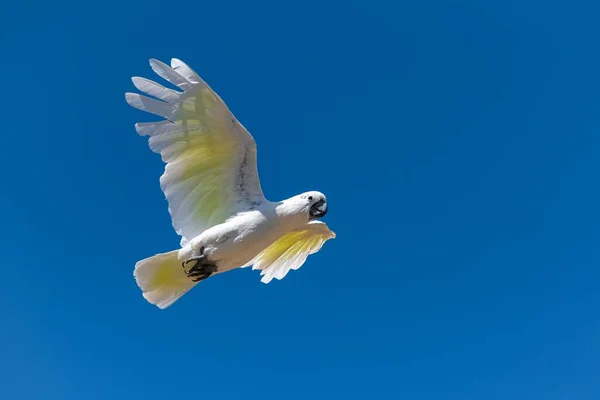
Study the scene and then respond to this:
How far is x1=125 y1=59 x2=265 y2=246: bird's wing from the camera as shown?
9.84 m

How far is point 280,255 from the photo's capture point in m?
13.0

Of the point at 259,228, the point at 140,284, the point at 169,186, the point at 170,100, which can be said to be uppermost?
the point at 170,100

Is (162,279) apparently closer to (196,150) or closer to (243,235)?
(243,235)

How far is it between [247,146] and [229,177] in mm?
711

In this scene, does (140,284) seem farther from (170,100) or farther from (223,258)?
(170,100)

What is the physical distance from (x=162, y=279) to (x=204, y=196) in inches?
64.6

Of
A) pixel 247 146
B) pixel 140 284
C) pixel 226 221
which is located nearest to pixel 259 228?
pixel 226 221

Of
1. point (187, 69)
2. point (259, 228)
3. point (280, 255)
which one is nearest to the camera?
point (187, 69)

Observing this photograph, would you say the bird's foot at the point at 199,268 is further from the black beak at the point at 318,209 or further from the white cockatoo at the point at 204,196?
the black beak at the point at 318,209

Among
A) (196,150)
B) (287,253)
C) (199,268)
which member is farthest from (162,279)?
(287,253)

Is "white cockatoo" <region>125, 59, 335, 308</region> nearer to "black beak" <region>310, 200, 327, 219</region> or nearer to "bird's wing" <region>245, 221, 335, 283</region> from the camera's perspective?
"black beak" <region>310, 200, 327, 219</region>

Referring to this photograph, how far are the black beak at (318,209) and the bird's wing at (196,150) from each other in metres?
0.95

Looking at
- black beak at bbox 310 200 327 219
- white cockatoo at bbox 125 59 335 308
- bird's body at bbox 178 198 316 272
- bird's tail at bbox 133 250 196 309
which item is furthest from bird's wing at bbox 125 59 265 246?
black beak at bbox 310 200 327 219

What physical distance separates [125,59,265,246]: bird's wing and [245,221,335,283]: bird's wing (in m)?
1.98
